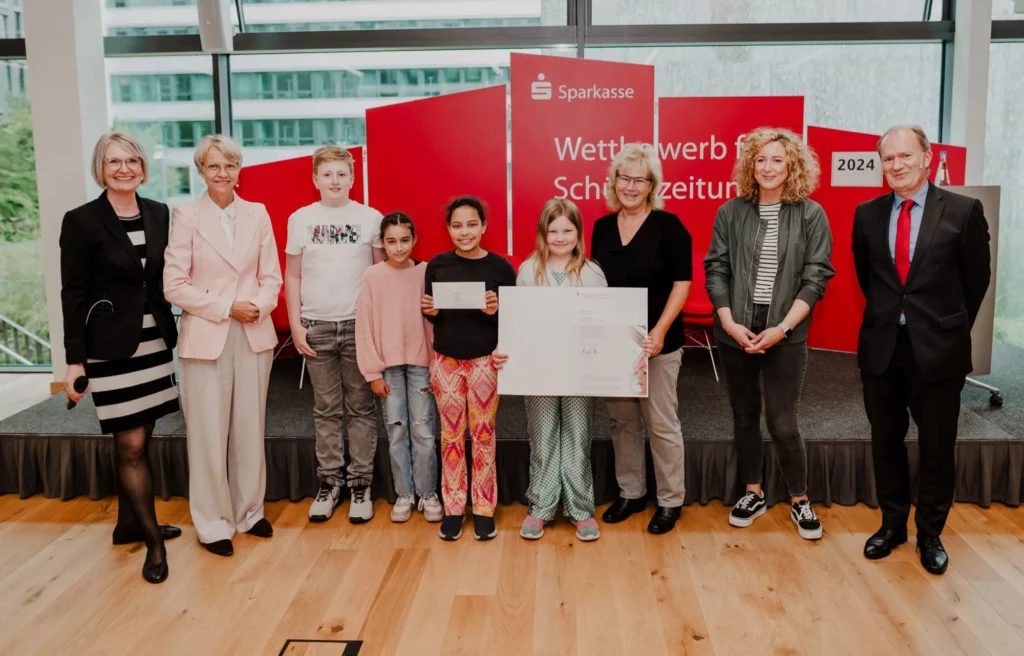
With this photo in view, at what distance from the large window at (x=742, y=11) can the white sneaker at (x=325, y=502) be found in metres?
3.53

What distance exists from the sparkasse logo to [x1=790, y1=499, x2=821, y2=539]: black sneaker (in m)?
2.52

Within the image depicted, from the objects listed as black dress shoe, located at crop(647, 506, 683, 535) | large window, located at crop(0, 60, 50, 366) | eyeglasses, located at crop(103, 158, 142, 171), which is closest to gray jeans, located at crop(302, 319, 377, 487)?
eyeglasses, located at crop(103, 158, 142, 171)

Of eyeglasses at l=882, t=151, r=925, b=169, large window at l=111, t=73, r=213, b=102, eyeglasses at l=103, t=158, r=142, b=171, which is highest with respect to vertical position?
large window at l=111, t=73, r=213, b=102

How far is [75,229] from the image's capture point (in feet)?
9.20

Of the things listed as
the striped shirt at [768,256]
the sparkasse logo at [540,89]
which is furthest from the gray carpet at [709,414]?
the sparkasse logo at [540,89]

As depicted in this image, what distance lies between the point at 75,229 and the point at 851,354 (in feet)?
14.9

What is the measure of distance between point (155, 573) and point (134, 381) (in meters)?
0.72

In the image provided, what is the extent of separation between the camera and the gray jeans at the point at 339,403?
3299 millimetres

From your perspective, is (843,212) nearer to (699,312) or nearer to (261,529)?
(699,312)

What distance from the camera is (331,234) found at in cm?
328

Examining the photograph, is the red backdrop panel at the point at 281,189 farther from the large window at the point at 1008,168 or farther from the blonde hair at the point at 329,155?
the large window at the point at 1008,168

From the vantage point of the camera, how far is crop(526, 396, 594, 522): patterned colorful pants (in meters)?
3.21

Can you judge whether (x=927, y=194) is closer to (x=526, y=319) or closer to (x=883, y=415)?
(x=883, y=415)

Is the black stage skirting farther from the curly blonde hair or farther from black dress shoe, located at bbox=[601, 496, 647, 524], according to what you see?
the curly blonde hair
